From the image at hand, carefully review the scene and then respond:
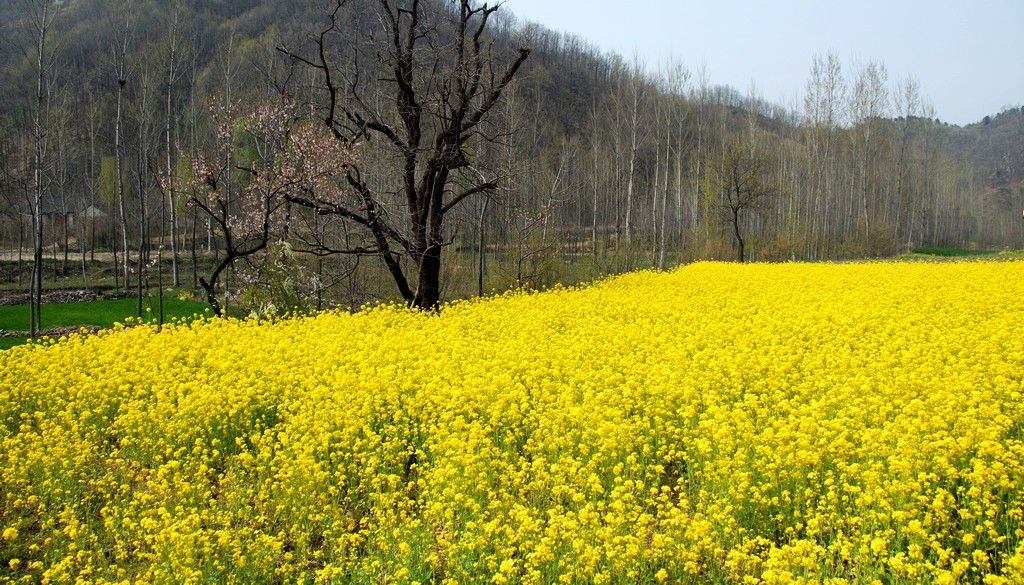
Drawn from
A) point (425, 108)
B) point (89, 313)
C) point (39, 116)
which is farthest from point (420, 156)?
point (89, 313)

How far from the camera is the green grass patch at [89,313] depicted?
66.0ft

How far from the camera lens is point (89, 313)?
23.1 metres

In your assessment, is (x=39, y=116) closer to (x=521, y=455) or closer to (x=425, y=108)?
(x=425, y=108)

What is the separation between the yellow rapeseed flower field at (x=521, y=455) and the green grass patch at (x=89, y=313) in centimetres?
1096

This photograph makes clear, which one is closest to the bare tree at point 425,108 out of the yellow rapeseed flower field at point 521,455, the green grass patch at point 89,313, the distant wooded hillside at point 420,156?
the distant wooded hillside at point 420,156

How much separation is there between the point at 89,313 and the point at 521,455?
22080 mm

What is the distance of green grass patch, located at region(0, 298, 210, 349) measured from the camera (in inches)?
792

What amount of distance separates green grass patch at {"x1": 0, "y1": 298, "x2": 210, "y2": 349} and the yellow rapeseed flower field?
10959mm

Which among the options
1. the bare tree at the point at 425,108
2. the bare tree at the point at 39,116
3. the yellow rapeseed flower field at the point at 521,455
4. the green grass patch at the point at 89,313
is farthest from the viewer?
the green grass patch at the point at 89,313

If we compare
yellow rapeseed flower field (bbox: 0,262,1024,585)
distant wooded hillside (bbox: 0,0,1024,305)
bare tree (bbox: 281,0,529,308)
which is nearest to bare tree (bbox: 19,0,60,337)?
distant wooded hillside (bbox: 0,0,1024,305)

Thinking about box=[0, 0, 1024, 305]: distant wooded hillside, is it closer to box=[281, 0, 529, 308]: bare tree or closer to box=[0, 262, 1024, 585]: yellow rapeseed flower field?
box=[281, 0, 529, 308]: bare tree

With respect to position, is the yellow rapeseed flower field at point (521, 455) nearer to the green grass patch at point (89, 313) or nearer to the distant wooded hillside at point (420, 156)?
the distant wooded hillside at point (420, 156)

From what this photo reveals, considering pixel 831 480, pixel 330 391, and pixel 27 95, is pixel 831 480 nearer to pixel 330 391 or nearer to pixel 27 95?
pixel 330 391

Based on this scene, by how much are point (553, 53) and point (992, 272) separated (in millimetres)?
73743
